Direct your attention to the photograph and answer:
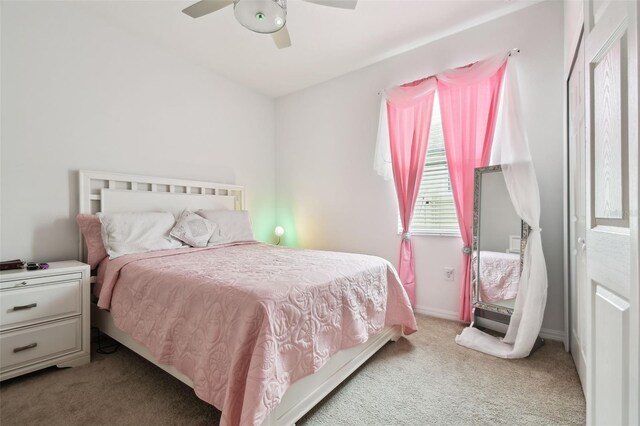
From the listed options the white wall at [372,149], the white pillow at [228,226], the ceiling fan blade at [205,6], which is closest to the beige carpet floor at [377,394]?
the white wall at [372,149]

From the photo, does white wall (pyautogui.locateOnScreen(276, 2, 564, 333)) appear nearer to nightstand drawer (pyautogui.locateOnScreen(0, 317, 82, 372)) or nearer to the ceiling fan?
the ceiling fan

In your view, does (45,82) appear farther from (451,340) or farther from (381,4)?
(451,340)

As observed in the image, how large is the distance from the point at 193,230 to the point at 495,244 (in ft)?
9.11

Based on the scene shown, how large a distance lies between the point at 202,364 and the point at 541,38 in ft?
11.2

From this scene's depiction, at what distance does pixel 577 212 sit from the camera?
1.76 metres

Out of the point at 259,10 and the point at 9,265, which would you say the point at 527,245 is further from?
the point at 9,265

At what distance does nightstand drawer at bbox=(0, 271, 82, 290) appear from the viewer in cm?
166

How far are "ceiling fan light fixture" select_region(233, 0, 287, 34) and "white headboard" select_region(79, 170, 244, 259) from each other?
1843 mm

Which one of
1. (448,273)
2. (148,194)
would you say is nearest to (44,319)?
(148,194)

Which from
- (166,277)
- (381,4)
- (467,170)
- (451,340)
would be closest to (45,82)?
(166,277)

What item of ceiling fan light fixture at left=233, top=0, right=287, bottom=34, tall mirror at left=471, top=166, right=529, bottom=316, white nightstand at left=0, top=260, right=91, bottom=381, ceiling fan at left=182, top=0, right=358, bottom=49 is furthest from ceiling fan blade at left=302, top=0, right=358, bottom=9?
white nightstand at left=0, top=260, right=91, bottom=381

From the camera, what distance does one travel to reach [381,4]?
2.34m

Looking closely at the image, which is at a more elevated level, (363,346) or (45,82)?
(45,82)

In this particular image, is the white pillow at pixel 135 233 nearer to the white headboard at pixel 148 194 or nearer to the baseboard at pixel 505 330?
the white headboard at pixel 148 194
